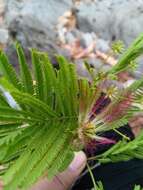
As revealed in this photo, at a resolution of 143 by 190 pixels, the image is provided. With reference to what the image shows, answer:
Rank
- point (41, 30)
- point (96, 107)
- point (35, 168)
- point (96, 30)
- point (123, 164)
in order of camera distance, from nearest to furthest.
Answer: point (35, 168) < point (96, 107) < point (123, 164) < point (41, 30) < point (96, 30)

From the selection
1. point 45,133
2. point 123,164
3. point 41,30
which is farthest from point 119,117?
point 41,30

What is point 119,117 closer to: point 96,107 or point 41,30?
point 96,107

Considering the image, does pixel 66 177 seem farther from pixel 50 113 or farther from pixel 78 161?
pixel 50 113

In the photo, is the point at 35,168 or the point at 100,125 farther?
the point at 100,125

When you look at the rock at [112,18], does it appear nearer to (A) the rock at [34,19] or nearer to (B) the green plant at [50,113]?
(A) the rock at [34,19]

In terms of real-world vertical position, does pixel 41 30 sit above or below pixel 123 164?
above

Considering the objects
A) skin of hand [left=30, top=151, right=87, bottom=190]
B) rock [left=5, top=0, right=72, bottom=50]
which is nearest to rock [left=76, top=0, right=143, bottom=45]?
rock [left=5, top=0, right=72, bottom=50]
